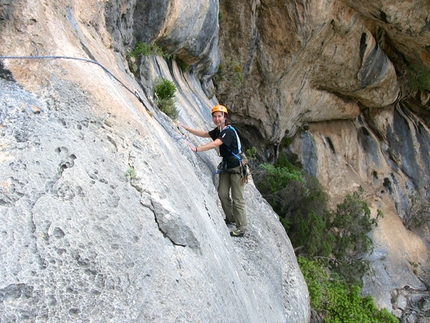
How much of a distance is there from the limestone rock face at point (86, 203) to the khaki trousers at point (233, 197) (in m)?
1.04

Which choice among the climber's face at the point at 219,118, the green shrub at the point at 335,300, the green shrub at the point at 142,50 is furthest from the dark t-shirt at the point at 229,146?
the green shrub at the point at 335,300

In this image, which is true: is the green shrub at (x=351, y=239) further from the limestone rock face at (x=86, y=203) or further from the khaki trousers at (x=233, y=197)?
the limestone rock face at (x=86, y=203)

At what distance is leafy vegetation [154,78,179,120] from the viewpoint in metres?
5.42

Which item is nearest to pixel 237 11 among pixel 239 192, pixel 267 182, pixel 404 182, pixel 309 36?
pixel 309 36

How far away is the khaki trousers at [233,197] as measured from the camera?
4.79 m

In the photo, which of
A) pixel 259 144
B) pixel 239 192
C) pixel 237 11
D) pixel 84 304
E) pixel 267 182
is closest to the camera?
pixel 84 304

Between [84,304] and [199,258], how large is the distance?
933 millimetres

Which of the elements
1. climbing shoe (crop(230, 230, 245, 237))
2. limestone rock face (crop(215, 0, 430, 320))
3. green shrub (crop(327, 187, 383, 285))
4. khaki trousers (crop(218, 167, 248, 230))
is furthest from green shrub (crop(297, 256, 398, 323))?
khaki trousers (crop(218, 167, 248, 230))

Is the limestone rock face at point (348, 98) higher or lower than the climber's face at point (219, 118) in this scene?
higher

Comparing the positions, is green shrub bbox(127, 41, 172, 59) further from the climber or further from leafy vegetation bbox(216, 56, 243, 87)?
leafy vegetation bbox(216, 56, 243, 87)

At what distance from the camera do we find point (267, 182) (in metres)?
12.6

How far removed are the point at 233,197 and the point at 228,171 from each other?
36cm

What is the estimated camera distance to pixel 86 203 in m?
2.10

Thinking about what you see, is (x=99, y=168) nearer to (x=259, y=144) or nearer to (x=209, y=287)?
(x=209, y=287)
